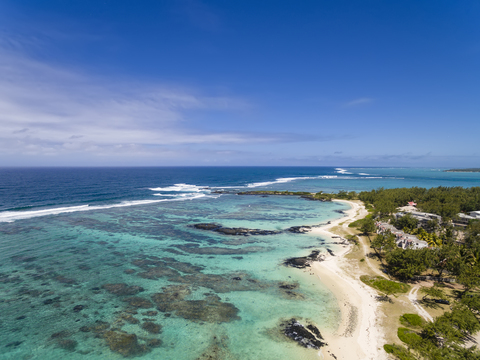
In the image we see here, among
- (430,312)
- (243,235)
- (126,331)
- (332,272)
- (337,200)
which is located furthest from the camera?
(337,200)

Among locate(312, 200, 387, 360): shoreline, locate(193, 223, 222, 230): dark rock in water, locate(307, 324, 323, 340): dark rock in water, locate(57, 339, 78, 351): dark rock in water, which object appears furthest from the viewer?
locate(193, 223, 222, 230): dark rock in water

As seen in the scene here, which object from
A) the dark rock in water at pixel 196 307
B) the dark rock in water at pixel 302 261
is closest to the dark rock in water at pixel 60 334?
the dark rock in water at pixel 196 307

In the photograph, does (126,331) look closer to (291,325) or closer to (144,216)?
(291,325)

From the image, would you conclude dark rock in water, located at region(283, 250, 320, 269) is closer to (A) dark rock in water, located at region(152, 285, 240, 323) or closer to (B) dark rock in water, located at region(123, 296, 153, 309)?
(A) dark rock in water, located at region(152, 285, 240, 323)

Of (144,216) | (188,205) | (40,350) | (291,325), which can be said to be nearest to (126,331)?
(40,350)

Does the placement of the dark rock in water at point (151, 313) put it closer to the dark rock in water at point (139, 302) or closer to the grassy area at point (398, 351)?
the dark rock in water at point (139, 302)

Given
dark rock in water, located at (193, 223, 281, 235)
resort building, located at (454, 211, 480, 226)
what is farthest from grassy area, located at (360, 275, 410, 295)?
resort building, located at (454, 211, 480, 226)
